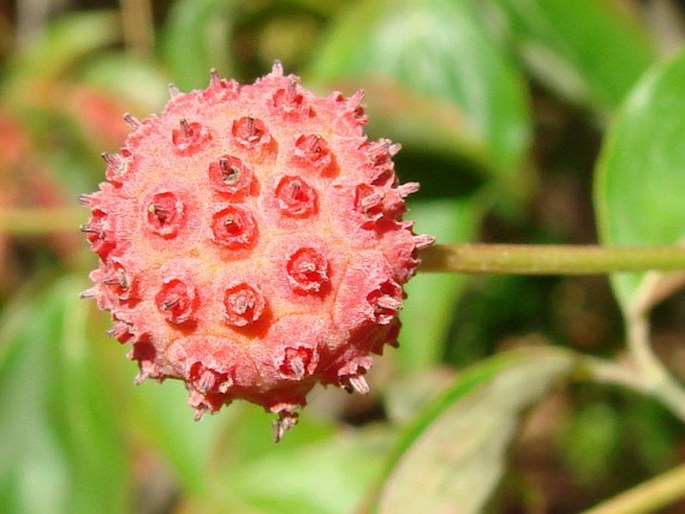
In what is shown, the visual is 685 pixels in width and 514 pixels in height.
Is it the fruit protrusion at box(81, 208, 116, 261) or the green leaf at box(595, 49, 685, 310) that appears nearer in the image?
the fruit protrusion at box(81, 208, 116, 261)

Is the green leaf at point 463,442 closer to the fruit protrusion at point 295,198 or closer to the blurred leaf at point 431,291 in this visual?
the fruit protrusion at point 295,198

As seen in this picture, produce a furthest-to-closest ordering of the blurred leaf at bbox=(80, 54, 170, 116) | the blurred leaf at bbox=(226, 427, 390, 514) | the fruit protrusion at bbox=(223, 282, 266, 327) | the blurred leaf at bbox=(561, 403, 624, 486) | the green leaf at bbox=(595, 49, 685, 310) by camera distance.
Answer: the blurred leaf at bbox=(80, 54, 170, 116) < the blurred leaf at bbox=(561, 403, 624, 486) < the blurred leaf at bbox=(226, 427, 390, 514) < the green leaf at bbox=(595, 49, 685, 310) < the fruit protrusion at bbox=(223, 282, 266, 327)

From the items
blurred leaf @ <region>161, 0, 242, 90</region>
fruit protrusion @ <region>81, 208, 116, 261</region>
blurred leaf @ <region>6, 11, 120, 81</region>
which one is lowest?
fruit protrusion @ <region>81, 208, 116, 261</region>

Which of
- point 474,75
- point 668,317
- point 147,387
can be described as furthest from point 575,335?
point 147,387

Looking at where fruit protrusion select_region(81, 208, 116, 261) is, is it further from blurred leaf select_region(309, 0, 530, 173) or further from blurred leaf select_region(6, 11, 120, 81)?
blurred leaf select_region(6, 11, 120, 81)

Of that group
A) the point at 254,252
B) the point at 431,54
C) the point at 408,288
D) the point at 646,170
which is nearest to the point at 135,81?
the point at 431,54

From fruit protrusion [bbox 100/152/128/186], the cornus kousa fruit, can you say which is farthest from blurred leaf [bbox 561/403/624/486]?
fruit protrusion [bbox 100/152/128/186]

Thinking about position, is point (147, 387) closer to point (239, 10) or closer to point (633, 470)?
point (239, 10)
